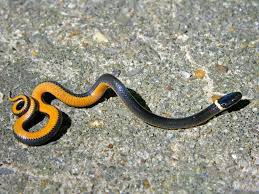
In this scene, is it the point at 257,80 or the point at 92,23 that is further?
the point at 92,23

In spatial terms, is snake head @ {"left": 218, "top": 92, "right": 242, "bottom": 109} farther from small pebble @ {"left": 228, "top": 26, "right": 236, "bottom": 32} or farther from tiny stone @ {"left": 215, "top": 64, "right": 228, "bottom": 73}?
small pebble @ {"left": 228, "top": 26, "right": 236, "bottom": 32}

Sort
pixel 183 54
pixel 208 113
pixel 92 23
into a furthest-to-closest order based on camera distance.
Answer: pixel 92 23, pixel 183 54, pixel 208 113

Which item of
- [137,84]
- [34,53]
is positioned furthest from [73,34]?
[137,84]

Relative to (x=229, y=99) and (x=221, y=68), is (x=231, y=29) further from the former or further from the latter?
(x=229, y=99)

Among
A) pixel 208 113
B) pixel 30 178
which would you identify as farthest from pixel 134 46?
pixel 30 178

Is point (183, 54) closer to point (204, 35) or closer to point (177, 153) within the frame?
point (204, 35)

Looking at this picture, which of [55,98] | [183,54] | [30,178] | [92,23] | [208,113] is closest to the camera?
[30,178]
